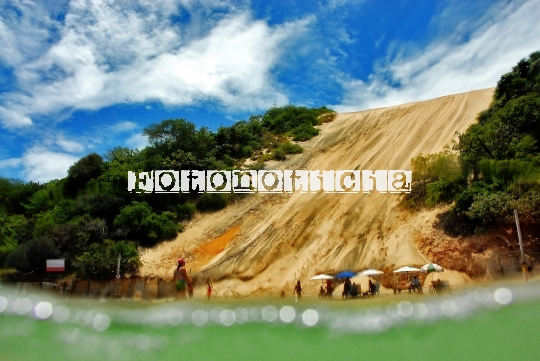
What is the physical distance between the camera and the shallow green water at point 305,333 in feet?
31.5

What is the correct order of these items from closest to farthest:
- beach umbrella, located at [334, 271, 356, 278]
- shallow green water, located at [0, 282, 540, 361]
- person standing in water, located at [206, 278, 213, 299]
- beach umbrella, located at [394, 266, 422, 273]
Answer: shallow green water, located at [0, 282, 540, 361]
beach umbrella, located at [394, 266, 422, 273]
beach umbrella, located at [334, 271, 356, 278]
person standing in water, located at [206, 278, 213, 299]

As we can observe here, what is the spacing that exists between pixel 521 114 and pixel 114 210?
2442cm

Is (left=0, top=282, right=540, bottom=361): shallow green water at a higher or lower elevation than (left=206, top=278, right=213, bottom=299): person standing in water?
higher

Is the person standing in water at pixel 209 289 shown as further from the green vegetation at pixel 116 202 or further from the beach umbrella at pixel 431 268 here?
the beach umbrella at pixel 431 268

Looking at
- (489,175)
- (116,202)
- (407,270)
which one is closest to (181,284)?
(116,202)

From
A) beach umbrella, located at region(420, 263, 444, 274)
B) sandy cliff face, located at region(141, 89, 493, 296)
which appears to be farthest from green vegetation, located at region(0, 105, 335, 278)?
beach umbrella, located at region(420, 263, 444, 274)

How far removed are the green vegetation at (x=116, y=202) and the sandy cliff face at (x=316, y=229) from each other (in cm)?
147

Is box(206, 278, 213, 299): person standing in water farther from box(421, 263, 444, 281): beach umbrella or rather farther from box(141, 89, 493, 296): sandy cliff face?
→ box(421, 263, 444, 281): beach umbrella

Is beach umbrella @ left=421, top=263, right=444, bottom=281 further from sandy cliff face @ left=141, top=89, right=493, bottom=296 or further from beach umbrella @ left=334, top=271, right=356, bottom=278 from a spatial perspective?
beach umbrella @ left=334, top=271, right=356, bottom=278

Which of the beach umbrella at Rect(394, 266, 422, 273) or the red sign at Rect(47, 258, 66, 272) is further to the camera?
the red sign at Rect(47, 258, 66, 272)

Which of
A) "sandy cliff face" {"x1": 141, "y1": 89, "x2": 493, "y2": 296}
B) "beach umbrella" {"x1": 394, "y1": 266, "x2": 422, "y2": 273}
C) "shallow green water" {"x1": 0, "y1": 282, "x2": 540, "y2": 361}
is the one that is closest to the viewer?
"shallow green water" {"x1": 0, "y1": 282, "x2": 540, "y2": 361}

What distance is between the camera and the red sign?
2705 cm

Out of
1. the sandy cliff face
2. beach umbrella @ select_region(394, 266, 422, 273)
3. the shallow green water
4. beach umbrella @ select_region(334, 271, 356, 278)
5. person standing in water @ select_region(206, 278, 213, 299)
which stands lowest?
person standing in water @ select_region(206, 278, 213, 299)

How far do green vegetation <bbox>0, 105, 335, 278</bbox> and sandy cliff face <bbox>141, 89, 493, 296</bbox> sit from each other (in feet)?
4.82
